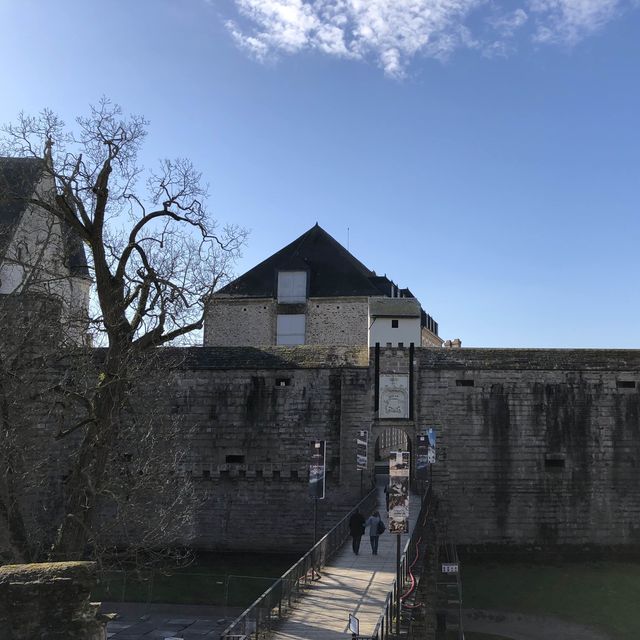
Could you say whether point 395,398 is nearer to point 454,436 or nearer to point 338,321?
point 454,436

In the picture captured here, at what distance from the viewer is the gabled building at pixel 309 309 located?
35562 millimetres

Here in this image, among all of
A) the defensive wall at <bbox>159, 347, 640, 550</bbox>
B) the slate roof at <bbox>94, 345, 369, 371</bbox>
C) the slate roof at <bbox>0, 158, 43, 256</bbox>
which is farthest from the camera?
the slate roof at <bbox>94, 345, 369, 371</bbox>

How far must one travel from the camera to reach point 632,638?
15547mm

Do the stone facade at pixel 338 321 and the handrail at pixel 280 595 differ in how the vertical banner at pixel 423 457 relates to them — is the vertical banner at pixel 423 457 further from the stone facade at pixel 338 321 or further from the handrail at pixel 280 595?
the stone facade at pixel 338 321

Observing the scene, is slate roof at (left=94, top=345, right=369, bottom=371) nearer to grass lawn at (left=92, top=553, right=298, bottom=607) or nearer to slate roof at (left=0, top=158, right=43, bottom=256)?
slate roof at (left=0, top=158, right=43, bottom=256)

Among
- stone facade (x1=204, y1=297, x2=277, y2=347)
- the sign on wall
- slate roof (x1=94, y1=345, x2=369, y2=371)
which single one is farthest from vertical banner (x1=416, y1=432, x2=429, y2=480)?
stone facade (x1=204, y1=297, x2=277, y2=347)

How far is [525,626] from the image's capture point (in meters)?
16.5

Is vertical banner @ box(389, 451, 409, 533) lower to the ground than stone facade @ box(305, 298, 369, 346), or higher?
lower

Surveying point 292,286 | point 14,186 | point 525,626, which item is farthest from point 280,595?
point 292,286

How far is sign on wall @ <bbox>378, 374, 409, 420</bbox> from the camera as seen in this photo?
22.8 meters

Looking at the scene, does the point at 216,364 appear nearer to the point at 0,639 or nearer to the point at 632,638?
the point at 632,638

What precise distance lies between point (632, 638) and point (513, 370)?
30.1 ft

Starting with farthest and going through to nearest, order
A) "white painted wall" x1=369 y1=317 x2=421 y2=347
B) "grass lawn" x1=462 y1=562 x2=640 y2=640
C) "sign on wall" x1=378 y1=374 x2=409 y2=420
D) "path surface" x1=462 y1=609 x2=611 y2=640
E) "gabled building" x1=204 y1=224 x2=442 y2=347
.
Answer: "white painted wall" x1=369 y1=317 x2=421 y2=347 → "gabled building" x1=204 y1=224 x2=442 y2=347 → "sign on wall" x1=378 y1=374 x2=409 y2=420 → "grass lawn" x1=462 y1=562 x2=640 y2=640 → "path surface" x1=462 y1=609 x2=611 y2=640

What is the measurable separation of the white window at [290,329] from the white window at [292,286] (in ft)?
2.82
